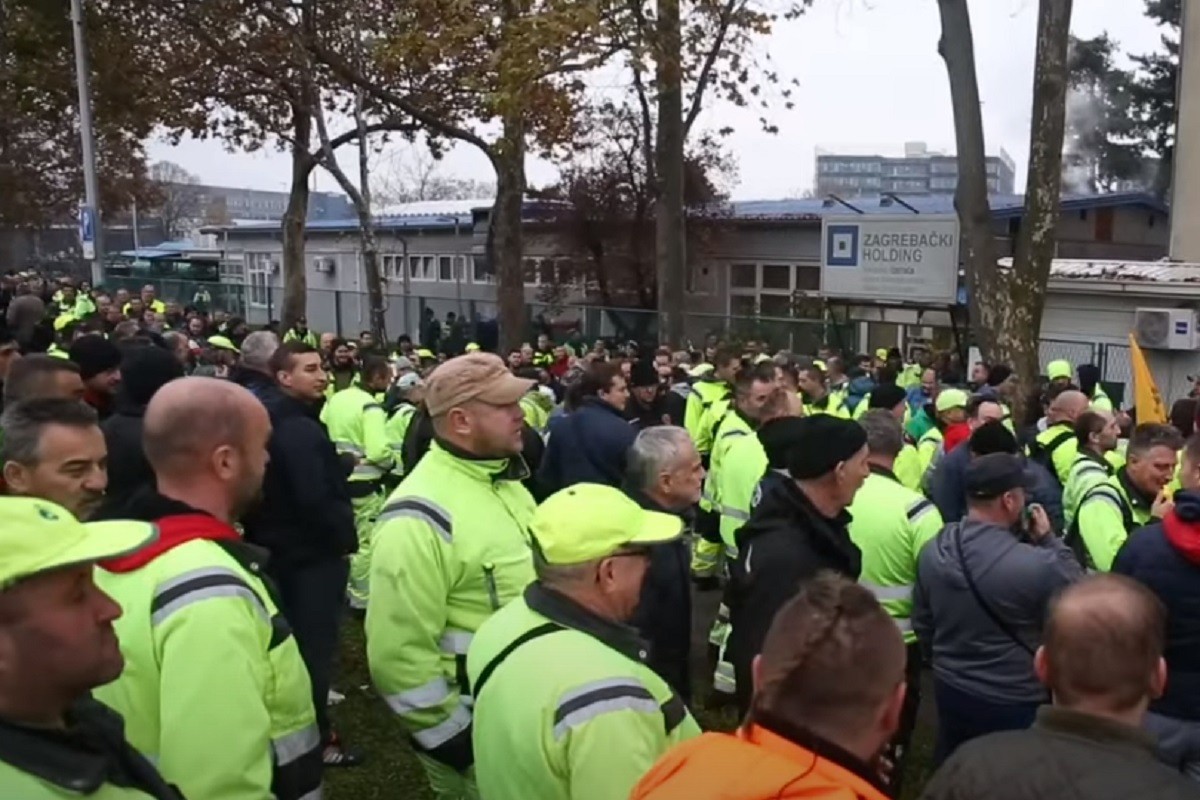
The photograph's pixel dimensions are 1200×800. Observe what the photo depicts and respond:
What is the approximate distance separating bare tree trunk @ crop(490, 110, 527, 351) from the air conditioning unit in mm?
10222

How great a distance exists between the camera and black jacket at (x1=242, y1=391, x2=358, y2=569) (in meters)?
5.15

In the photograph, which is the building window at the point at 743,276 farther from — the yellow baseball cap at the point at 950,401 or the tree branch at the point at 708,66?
the yellow baseball cap at the point at 950,401

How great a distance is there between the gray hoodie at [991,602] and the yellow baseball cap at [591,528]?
5.81 ft

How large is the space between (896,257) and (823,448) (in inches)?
657

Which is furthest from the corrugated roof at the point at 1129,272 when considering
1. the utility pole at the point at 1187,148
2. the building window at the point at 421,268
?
the building window at the point at 421,268

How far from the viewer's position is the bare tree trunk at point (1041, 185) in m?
13.2

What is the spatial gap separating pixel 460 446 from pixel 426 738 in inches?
35.9

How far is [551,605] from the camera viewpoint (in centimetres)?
277

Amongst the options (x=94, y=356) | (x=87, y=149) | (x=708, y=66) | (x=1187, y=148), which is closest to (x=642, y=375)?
(x=94, y=356)

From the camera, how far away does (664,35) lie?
15.3 m

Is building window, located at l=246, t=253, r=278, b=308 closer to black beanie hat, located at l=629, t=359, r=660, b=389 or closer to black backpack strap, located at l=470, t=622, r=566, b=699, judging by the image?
black beanie hat, located at l=629, t=359, r=660, b=389

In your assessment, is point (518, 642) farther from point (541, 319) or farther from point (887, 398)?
point (541, 319)

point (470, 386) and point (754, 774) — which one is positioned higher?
point (470, 386)

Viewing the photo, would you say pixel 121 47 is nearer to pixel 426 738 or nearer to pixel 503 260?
pixel 503 260
